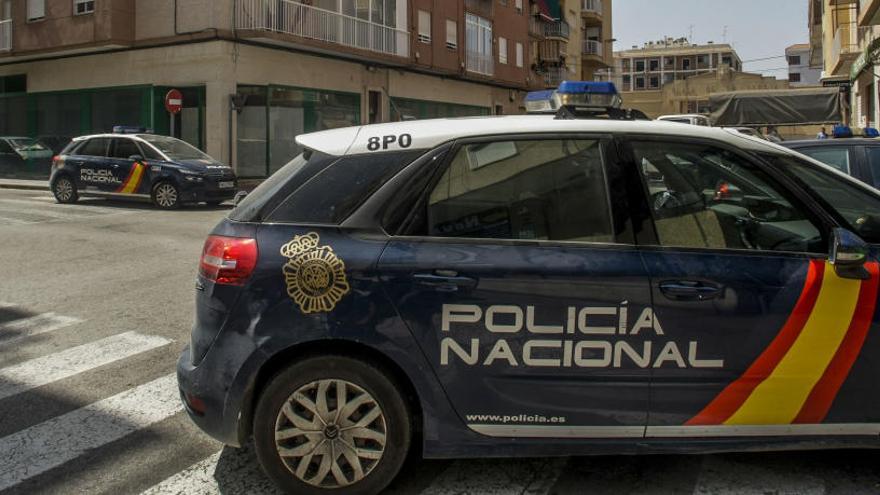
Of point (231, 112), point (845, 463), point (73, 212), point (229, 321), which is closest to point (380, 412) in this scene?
point (229, 321)

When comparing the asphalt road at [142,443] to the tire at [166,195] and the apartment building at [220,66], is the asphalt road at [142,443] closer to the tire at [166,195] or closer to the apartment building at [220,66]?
the tire at [166,195]

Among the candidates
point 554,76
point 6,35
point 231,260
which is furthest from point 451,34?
point 231,260

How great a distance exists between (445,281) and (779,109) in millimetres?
22777

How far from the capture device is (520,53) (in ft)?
132

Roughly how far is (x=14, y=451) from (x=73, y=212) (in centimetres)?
1298

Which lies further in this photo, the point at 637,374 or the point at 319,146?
the point at 319,146

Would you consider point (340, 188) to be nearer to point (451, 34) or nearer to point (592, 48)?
point (451, 34)

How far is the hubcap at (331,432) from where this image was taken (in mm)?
3084

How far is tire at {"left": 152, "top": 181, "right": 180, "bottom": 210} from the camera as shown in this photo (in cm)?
1638

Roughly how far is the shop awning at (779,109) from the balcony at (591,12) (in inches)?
1304

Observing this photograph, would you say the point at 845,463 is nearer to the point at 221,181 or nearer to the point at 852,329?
the point at 852,329

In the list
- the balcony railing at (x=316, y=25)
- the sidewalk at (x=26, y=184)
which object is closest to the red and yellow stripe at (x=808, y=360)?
the balcony railing at (x=316, y=25)

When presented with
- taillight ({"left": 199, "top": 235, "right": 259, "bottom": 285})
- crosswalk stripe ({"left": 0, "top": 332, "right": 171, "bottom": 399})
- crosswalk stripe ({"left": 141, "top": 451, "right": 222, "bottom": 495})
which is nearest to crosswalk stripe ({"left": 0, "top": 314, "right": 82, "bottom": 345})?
crosswalk stripe ({"left": 0, "top": 332, "right": 171, "bottom": 399})

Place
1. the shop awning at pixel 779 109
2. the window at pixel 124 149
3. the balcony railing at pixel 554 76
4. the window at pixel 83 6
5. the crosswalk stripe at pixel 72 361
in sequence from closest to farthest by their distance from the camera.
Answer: the crosswalk stripe at pixel 72 361
the window at pixel 124 149
the shop awning at pixel 779 109
the window at pixel 83 6
the balcony railing at pixel 554 76
